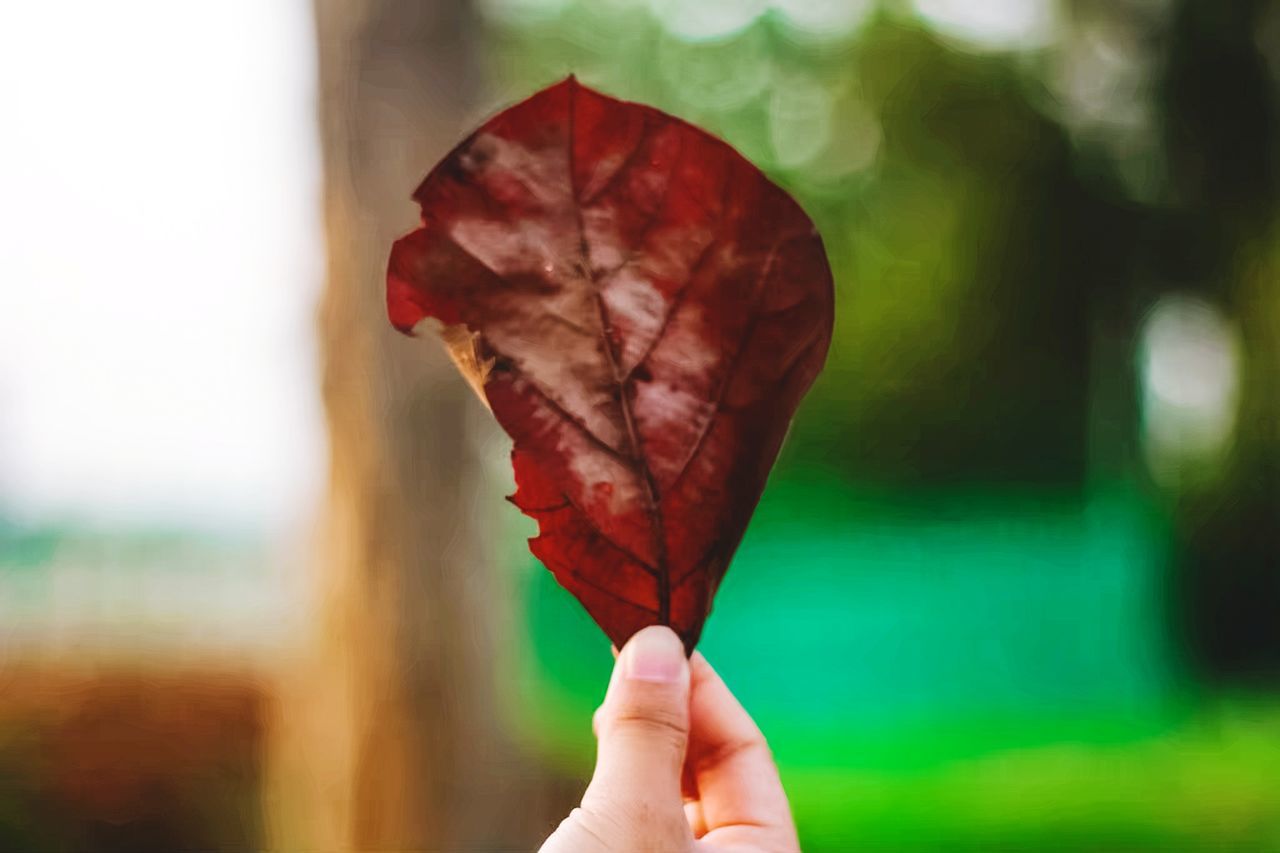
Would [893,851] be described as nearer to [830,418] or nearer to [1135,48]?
[830,418]

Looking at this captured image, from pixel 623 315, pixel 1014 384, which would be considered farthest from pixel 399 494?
pixel 1014 384

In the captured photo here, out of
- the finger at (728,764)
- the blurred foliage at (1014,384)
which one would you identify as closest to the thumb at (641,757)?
the finger at (728,764)

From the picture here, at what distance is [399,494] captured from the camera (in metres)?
1.60

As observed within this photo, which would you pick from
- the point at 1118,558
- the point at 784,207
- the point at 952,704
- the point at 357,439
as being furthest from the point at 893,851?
the point at 784,207

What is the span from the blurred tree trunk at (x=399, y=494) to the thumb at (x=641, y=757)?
106 cm

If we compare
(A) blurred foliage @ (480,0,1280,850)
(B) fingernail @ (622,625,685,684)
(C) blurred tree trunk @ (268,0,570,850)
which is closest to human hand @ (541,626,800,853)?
(B) fingernail @ (622,625,685,684)

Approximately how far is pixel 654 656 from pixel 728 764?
0.29 meters

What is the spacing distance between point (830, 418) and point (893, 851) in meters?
1.50

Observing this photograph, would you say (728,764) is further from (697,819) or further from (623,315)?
(623,315)

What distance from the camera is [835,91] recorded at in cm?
384

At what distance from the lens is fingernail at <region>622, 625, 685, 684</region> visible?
0.50 metres

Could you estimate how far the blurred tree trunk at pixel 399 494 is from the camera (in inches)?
62.1

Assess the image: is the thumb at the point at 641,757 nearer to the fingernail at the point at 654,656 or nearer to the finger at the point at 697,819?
the fingernail at the point at 654,656

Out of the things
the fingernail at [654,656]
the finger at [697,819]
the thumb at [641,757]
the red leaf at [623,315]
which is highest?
the red leaf at [623,315]
